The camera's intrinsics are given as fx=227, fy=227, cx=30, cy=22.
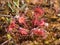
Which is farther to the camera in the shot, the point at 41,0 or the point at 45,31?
the point at 41,0

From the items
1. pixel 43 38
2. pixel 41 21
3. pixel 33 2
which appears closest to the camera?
pixel 43 38

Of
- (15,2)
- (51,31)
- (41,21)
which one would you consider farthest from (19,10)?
(51,31)

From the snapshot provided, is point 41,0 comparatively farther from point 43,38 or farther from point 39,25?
point 43,38

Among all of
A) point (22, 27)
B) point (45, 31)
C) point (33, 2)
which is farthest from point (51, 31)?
point (33, 2)

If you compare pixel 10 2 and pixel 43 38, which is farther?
pixel 10 2

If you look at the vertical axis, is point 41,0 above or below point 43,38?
above

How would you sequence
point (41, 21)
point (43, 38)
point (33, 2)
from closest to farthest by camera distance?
point (43, 38) → point (41, 21) → point (33, 2)

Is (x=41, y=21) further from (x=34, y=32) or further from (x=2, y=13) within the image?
(x=2, y=13)

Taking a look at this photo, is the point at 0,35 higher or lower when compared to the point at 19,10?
lower
